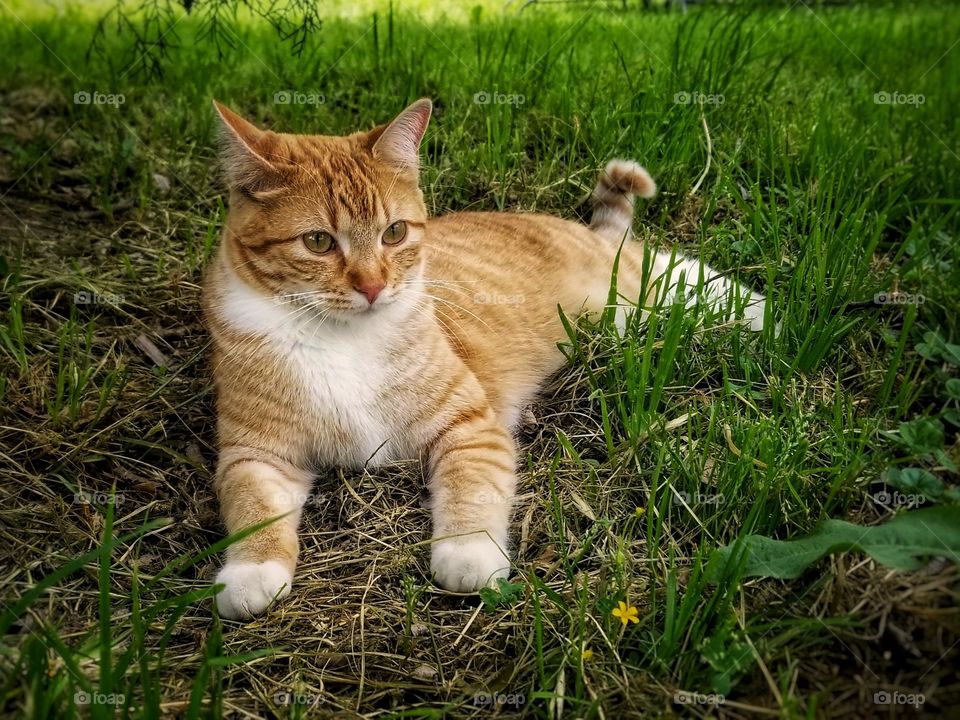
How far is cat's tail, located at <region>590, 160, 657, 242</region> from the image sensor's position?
354 cm

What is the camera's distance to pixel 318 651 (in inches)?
80.4

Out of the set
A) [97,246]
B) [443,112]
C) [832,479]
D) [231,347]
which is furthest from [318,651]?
[443,112]

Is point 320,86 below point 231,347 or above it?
above

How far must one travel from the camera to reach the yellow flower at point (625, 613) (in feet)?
6.25

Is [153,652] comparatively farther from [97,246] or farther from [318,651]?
[97,246]

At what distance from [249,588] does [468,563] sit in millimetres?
589

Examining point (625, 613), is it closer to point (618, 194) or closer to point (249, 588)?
point (249, 588)

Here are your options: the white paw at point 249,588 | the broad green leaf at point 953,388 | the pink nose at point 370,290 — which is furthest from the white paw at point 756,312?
the white paw at point 249,588

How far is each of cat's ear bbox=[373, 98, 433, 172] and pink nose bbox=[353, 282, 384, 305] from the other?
0.54m

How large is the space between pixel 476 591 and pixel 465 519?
0.24 m

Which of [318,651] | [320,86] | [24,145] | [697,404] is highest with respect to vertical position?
[320,86]

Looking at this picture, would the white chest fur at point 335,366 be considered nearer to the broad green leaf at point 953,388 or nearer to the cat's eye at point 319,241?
the cat's eye at point 319,241

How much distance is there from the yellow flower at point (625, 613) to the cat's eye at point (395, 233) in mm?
1394

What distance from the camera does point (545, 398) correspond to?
10.2 ft
